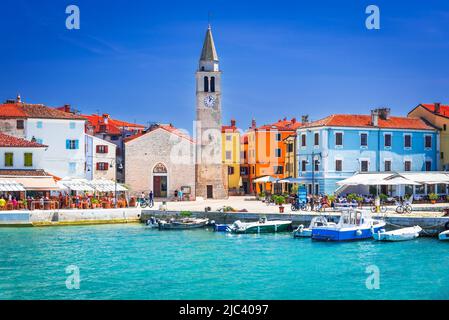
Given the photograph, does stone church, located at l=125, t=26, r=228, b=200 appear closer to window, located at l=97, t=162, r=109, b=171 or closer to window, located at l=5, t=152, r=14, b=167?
window, located at l=97, t=162, r=109, b=171

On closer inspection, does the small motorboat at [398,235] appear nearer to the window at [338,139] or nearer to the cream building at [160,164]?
the window at [338,139]

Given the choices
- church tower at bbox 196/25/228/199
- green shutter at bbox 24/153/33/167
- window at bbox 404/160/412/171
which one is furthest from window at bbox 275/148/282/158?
green shutter at bbox 24/153/33/167

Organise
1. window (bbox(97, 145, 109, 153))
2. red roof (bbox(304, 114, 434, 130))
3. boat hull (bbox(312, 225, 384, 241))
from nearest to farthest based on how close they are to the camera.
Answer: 1. boat hull (bbox(312, 225, 384, 241))
2. red roof (bbox(304, 114, 434, 130))
3. window (bbox(97, 145, 109, 153))

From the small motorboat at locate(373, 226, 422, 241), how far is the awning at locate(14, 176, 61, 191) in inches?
845

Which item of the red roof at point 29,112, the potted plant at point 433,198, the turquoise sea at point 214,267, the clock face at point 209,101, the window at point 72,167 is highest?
the clock face at point 209,101

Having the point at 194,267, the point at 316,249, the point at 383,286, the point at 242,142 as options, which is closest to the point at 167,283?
the point at 194,267

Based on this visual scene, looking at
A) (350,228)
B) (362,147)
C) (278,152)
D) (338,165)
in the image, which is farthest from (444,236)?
(278,152)

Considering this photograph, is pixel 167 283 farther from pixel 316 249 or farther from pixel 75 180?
pixel 75 180

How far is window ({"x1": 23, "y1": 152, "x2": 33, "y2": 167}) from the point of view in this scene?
149 feet

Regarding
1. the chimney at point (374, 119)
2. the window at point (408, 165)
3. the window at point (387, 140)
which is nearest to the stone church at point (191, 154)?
the chimney at point (374, 119)

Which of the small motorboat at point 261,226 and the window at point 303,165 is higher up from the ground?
the window at point 303,165

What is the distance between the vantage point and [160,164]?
180 feet

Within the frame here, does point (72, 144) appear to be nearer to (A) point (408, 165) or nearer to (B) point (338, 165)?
(B) point (338, 165)

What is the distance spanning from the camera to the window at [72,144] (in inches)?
1996
